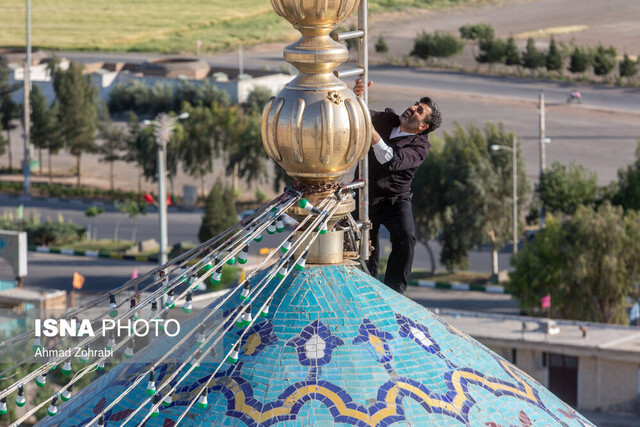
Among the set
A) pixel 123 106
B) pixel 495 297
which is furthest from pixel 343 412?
pixel 123 106

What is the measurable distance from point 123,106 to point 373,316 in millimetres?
77823

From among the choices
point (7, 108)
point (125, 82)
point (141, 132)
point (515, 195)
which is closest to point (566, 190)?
point (515, 195)

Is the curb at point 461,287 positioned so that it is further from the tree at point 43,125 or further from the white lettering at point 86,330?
the white lettering at point 86,330

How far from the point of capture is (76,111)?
2785 inches

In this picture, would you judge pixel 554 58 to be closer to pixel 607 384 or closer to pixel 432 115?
pixel 607 384

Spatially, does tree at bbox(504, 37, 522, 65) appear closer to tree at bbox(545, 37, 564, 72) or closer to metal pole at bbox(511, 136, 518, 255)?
tree at bbox(545, 37, 564, 72)

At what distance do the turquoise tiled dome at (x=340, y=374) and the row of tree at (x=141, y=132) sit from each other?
54.5 meters

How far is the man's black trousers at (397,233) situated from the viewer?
8984 millimetres

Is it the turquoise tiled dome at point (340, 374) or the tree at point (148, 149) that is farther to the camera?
the tree at point (148, 149)

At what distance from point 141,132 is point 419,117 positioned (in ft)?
196

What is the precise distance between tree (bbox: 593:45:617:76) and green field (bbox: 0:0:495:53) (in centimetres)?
2613

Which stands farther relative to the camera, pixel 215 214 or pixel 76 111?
pixel 76 111

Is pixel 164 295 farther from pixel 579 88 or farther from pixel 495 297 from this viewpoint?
pixel 579 88

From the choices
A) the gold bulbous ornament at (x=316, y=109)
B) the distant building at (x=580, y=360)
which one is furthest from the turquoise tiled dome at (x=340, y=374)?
the distant building at (x=580, y=360)
